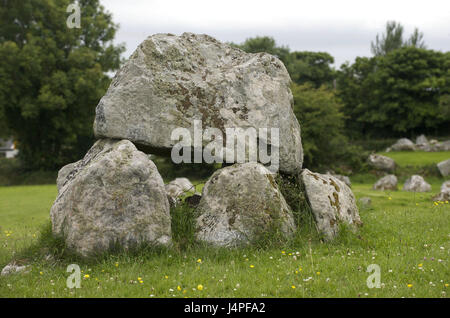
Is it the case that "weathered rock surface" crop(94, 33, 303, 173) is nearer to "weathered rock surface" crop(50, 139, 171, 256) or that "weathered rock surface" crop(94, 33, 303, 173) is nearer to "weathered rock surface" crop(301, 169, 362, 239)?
"weathered rock surface" crop(301, 169, 362, 239)

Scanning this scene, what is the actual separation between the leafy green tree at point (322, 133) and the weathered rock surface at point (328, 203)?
21.8 m

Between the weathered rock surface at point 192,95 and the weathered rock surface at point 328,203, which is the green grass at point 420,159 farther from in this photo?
the weathered rock surface at point 192,95

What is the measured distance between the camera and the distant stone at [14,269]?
727 cm

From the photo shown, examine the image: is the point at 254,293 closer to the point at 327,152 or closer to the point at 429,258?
the point at 429,258

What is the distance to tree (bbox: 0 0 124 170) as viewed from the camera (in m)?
32.0

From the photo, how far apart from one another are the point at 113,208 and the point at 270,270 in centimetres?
302

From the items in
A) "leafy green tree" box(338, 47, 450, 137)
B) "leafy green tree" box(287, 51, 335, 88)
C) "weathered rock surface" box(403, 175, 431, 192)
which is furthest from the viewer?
"leafy green tree" box(287, 51, 335, 88)

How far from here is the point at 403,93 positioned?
50781 millimetres

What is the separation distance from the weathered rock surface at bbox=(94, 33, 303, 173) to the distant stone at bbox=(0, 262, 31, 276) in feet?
10.2

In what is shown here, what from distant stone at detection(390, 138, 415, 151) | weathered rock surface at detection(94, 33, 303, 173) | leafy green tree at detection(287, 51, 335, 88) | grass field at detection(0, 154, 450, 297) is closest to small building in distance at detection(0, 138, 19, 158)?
leafy green tree at detection(287, 51, 335, 88)

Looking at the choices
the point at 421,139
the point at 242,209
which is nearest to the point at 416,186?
the point at 242,209

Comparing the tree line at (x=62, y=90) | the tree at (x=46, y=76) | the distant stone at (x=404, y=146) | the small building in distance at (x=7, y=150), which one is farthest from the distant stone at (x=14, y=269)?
the small building in distance at (x=7, y=150)

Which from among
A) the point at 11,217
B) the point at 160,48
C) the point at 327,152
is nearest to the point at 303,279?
the point at 160,48
